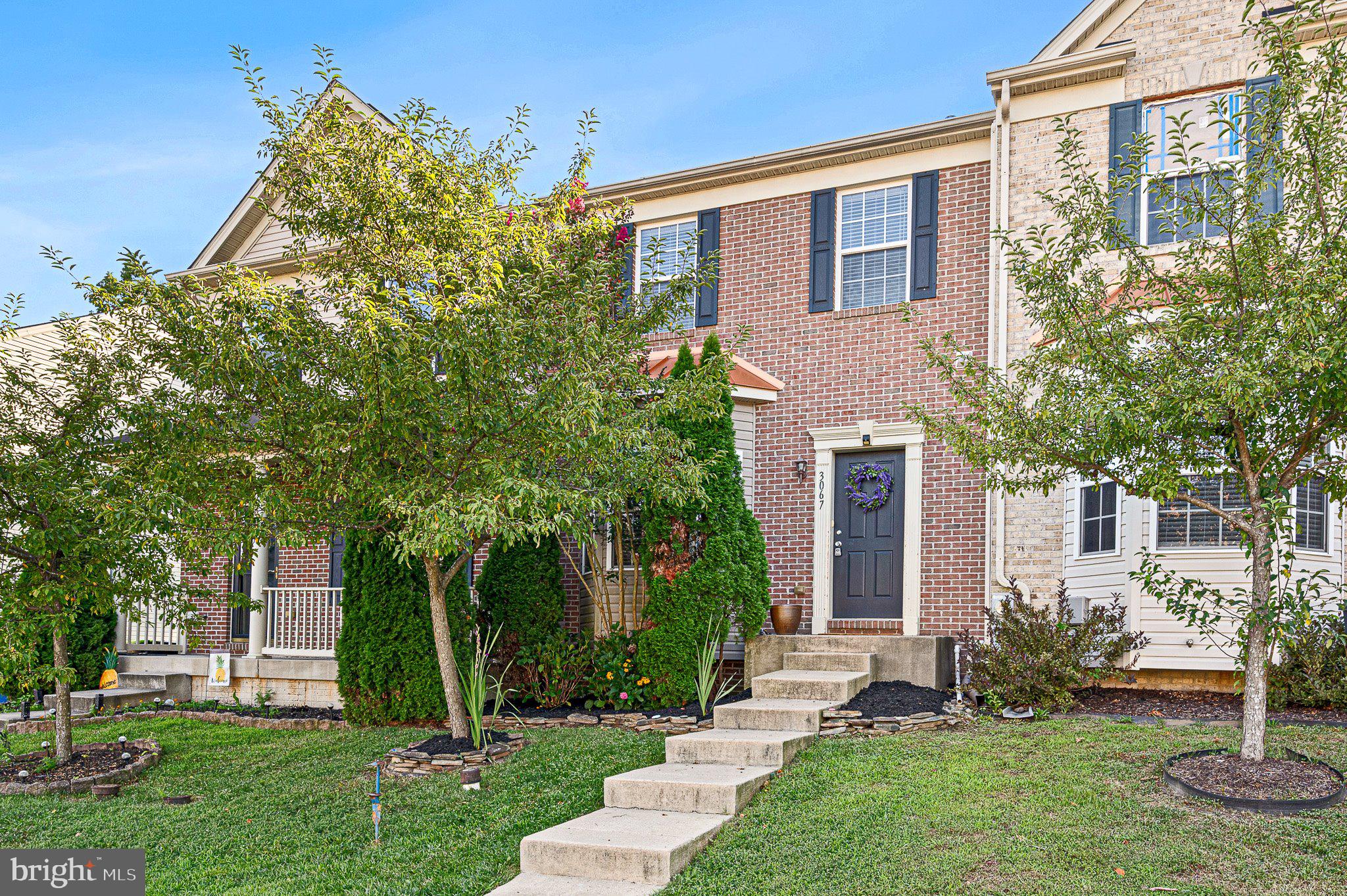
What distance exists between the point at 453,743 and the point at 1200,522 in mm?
6689

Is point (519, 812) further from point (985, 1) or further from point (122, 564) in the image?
point (985, 1)

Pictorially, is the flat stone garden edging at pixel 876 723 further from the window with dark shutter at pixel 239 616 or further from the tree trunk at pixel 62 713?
the window with dark shutter at pixel 239 616

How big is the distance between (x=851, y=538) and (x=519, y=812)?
5.35 m

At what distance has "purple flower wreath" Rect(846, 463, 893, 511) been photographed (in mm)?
10406

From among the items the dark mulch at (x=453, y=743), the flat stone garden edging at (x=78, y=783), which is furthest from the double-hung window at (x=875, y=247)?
the flat stone garden edging at (x=78, y=783)

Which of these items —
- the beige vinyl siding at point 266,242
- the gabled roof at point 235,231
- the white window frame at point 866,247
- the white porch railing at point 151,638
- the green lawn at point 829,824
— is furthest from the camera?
the beige vinyl siding at point 266,242

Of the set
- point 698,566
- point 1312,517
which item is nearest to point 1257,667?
point 1312,517

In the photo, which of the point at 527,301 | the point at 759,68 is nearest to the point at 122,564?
the point at 527,301

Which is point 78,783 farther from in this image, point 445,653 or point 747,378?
point 747,378

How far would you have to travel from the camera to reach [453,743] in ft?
25.8

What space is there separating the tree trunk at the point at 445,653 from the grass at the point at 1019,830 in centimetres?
287

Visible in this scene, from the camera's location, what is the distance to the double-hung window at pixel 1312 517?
8531mm

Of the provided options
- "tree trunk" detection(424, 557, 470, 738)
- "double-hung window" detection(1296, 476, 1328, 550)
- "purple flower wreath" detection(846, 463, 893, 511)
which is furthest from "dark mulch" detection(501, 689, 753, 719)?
"double-hung window" detection(1296, 476, 1328, 550)

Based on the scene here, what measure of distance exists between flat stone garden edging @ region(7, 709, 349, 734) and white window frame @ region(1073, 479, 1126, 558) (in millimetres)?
7438
